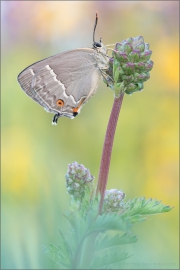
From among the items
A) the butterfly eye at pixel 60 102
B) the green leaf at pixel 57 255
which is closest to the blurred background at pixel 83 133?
the green leaf at pixel 57 255

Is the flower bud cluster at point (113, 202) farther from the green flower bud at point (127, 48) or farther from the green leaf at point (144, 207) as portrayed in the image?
the green flower bud at point (127, 48)

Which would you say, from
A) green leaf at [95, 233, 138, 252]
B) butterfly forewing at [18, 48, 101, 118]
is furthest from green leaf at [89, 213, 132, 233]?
butterfly forewing at [18, 48, 101, 118]

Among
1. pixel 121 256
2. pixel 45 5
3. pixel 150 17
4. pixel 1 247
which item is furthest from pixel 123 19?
pixel 121 256

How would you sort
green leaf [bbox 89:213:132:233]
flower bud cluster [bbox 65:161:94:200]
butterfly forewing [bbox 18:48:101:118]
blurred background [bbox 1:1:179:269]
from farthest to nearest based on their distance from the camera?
butterfly forewing [bbox 18:48:101:118] < blurred background [bbox 1:1:179:269] < flower bud cluster [bbox 65:161:94:200] < green leaf [bbox 89:213:132:233]

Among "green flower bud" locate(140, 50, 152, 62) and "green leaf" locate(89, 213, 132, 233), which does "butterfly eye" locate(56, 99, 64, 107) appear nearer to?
"green flower bud" locate(140, 50, 152, 62)

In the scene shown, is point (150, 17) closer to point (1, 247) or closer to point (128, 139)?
point (128, 139)

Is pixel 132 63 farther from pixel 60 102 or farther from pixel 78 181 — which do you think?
pixel 60 102
